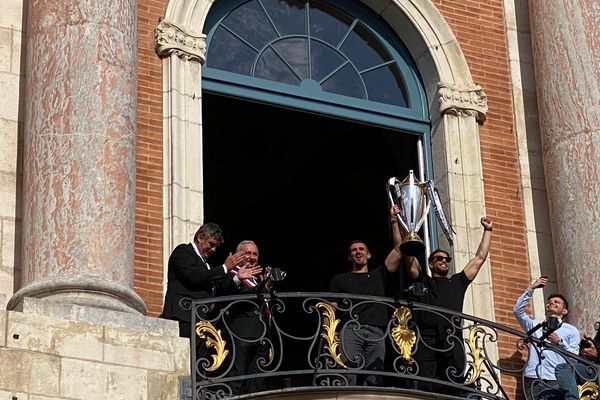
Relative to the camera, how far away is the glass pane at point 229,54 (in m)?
16.8

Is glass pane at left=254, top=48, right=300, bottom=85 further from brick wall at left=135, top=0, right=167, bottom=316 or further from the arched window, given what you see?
brick wall at left=135, top=0, right=167, bottom=316

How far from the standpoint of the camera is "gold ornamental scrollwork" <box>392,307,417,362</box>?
14.4 meters

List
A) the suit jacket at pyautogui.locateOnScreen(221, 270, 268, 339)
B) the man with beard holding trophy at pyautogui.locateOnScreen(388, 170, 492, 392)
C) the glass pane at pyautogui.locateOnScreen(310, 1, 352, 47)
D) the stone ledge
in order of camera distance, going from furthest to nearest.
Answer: the glass pane at pyautogui.locateOnScreen(310, 1, 352, 47) < the man with beard holding trophy at pyautogui.locateOnScreen(388, 170, 492, 392) < the suit jacket at pyautogui.locateOnScreen(221, 270, 268, 339) < the stone ledge

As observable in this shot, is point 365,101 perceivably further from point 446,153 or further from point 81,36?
point 81,36

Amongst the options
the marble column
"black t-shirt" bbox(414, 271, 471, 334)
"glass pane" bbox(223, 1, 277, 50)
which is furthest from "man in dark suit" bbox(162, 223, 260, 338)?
the marble column

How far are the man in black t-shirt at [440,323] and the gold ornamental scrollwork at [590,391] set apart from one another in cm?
100

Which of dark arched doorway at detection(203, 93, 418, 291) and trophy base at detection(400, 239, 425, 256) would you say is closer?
trophy base at detection(400, 239, 425, 256)

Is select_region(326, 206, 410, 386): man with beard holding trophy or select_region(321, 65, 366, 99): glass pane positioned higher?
select_region(321, 65, 366, 99): glass pane

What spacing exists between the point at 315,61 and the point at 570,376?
4213 millimetres

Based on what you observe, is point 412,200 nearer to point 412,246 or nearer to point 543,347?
point 412,246

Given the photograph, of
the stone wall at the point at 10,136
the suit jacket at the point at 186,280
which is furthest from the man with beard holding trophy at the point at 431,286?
the stone wall at the point at 10,136

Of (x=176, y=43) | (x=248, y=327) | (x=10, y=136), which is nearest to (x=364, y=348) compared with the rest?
(x=248, y=327)

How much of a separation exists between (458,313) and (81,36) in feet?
12.0

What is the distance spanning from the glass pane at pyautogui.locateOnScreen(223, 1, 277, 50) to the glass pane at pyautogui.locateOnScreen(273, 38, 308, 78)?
0.11 meters
